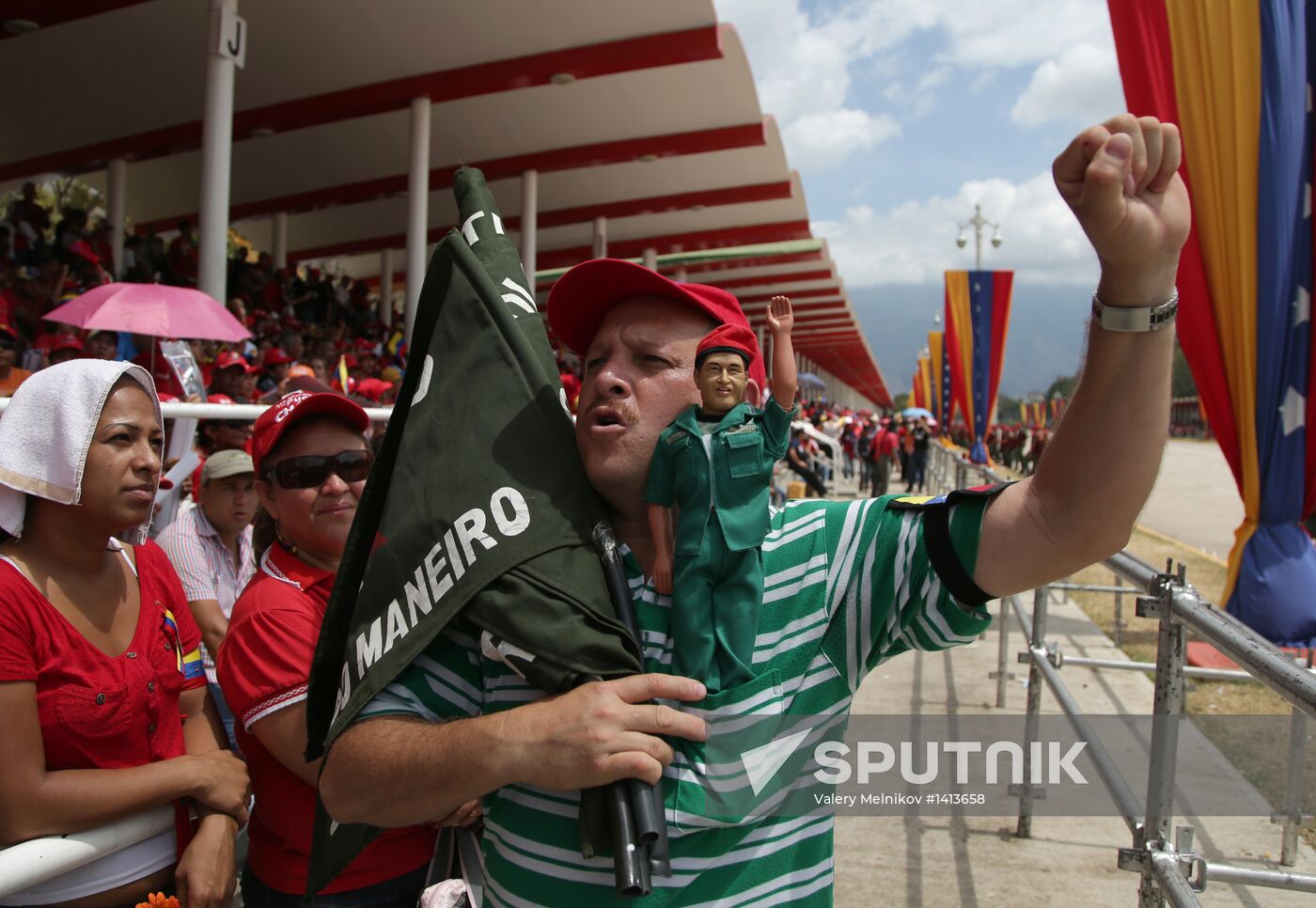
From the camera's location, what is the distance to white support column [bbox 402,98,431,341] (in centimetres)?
1234

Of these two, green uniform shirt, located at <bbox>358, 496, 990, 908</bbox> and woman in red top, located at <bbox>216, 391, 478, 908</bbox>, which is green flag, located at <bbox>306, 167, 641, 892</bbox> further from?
woman in red top, located at <bbox>216, 391, 478, 908</bbox>

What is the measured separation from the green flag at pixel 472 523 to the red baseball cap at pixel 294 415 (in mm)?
768

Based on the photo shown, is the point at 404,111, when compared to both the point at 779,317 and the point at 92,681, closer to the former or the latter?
the point at 92,681

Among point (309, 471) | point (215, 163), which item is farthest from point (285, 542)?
point (215, 163)

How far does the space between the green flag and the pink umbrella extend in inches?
180

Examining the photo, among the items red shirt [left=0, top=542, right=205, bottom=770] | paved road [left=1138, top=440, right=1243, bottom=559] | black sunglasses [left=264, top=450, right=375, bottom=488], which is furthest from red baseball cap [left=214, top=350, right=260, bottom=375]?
paved road [left=1138, top=440, right=1243, bottom=559]

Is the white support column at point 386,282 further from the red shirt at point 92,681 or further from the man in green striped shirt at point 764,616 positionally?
the man in green striped shirt at point 764,616

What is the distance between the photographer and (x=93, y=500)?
6.46ft

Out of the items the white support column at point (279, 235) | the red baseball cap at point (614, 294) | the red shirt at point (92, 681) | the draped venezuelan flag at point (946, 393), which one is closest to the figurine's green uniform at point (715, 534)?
the red baseball cap at point (614, 294)

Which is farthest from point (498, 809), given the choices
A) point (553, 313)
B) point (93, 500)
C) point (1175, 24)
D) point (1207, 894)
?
point (1175, 24)

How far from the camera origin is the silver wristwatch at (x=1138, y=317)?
3.70ft

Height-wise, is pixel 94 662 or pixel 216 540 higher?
pixel 216 540

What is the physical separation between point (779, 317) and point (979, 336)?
52.3 feet

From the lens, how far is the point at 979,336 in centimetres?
1669
